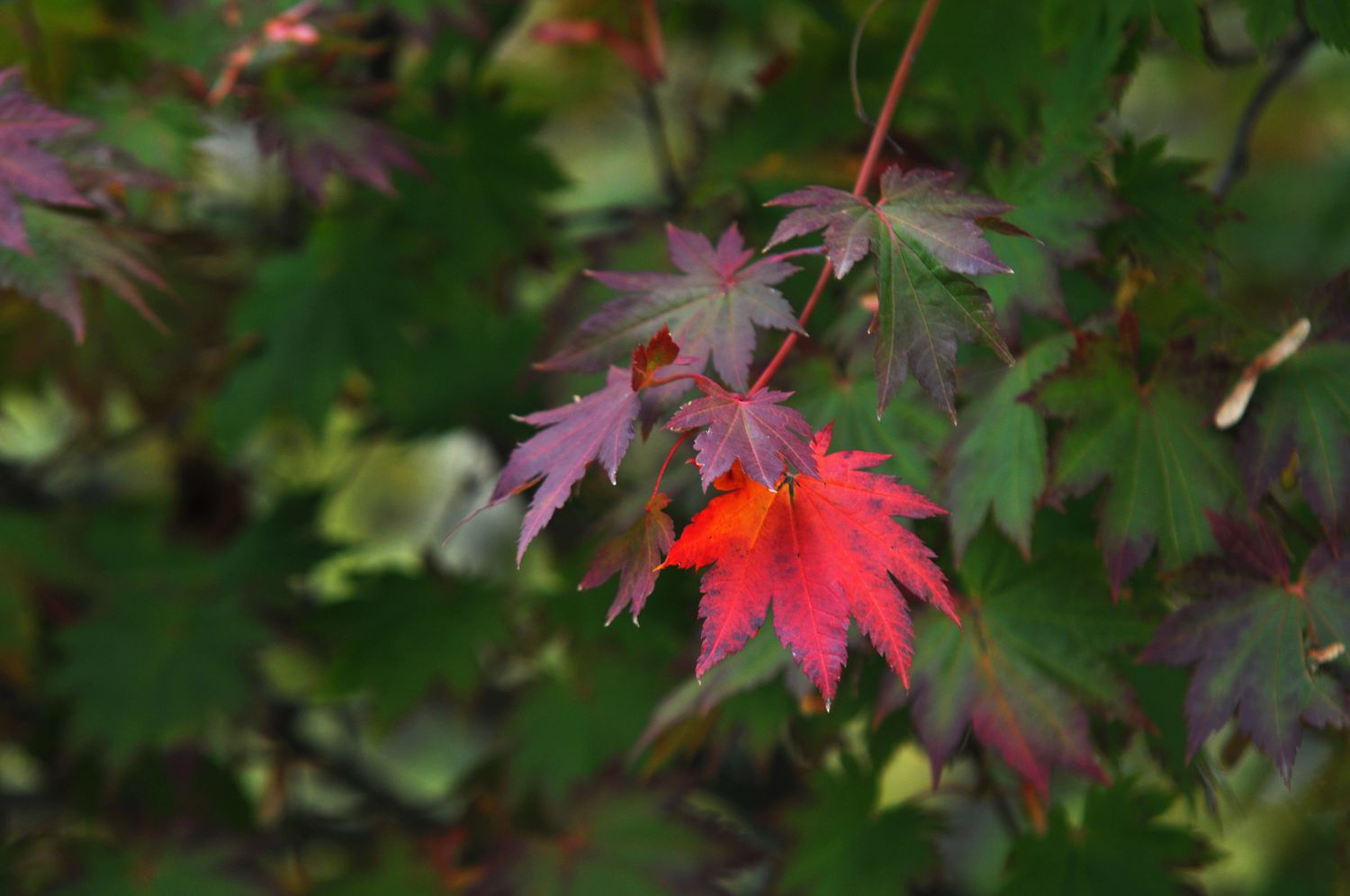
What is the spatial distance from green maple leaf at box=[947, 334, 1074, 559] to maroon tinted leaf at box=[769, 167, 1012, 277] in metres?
0.18

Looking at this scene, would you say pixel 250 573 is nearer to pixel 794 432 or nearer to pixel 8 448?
pixel 794 432

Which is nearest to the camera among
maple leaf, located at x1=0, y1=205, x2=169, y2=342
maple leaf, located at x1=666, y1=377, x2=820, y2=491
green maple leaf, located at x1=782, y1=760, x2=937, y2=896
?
maple leaf, located at x1=666, y1=377, x2=820, y2=491

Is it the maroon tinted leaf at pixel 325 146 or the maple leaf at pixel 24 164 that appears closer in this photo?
the maple leaf at pixel 24 164

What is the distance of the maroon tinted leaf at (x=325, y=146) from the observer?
4.20 ft

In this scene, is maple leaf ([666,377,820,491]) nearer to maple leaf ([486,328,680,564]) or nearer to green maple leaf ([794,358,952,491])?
maple leaf ([486,328,680,564])

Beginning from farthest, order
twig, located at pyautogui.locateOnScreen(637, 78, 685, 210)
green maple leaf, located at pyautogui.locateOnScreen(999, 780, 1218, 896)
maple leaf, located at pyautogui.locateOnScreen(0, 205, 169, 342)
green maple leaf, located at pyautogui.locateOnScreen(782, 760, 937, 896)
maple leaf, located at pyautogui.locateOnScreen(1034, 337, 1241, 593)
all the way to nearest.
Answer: twig, located at pyautogui.locateOnScreen(637, 78, 685, 210) → green maple leaf, located at pyautogui.locateOnScreen(782, 760, 937, 896) → green maple leaf, located at pyautogui.locateOnScreen(999, 780, 1218, 896) → maple leaf, located at pyautogui.locateOnScreen(0, 205, 169, 342) → maple leaf, located at pyautogui.locateOnScreen(1034, 337, 1241, 593)

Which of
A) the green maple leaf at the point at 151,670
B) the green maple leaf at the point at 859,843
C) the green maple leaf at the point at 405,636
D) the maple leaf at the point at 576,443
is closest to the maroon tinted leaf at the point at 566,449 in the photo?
the maple leaf at the point at 576,443

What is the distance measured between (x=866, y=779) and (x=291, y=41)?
1.04 m

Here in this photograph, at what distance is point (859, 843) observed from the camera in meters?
1.29

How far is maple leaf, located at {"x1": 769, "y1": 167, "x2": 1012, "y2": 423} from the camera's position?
2.45 ft

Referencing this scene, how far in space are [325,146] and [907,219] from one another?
77cm

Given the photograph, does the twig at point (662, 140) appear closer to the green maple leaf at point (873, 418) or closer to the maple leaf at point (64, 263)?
the green maple leaf at point (873, 418)

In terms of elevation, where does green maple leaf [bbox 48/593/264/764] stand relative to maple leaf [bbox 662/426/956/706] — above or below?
below

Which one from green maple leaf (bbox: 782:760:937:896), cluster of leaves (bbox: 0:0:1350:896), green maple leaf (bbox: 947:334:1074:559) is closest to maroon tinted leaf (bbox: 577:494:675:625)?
cluster of leaves (bbox: 0:0:1350:896)
